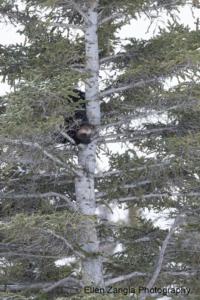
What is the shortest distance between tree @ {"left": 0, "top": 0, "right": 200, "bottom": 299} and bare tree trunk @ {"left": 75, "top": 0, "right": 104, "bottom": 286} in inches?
→ 0.7

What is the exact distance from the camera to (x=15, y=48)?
6523 millimetres

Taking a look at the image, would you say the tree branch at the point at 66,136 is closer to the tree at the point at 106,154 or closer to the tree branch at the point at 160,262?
the tree at the point at 106,154

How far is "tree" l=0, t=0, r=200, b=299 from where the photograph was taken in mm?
5035

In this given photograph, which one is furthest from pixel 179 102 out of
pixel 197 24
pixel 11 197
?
pixel 11 197

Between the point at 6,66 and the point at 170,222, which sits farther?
the point at 6,66

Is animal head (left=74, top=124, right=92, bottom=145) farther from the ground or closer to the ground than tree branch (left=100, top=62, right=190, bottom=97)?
closer to the ground

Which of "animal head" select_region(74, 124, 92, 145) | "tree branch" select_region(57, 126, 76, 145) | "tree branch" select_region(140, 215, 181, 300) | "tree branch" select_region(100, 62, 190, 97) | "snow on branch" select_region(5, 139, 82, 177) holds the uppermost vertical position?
"tree branch" select_region(100, 62, 190, 97)

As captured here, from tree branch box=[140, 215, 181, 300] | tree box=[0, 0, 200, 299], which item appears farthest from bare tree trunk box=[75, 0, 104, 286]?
tree branch box=[140, 215, 181, 300]

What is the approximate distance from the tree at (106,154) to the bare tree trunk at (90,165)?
2 centimetres

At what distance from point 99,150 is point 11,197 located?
1.97 m

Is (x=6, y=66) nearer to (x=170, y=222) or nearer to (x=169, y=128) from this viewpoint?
(x=169, y=128)

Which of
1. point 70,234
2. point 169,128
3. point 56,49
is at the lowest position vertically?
point 70,234

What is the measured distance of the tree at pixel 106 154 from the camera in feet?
16.5

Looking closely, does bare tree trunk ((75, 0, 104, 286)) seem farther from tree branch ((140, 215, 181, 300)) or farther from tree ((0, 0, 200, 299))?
tree branch ((140, 215, 181, 300))
